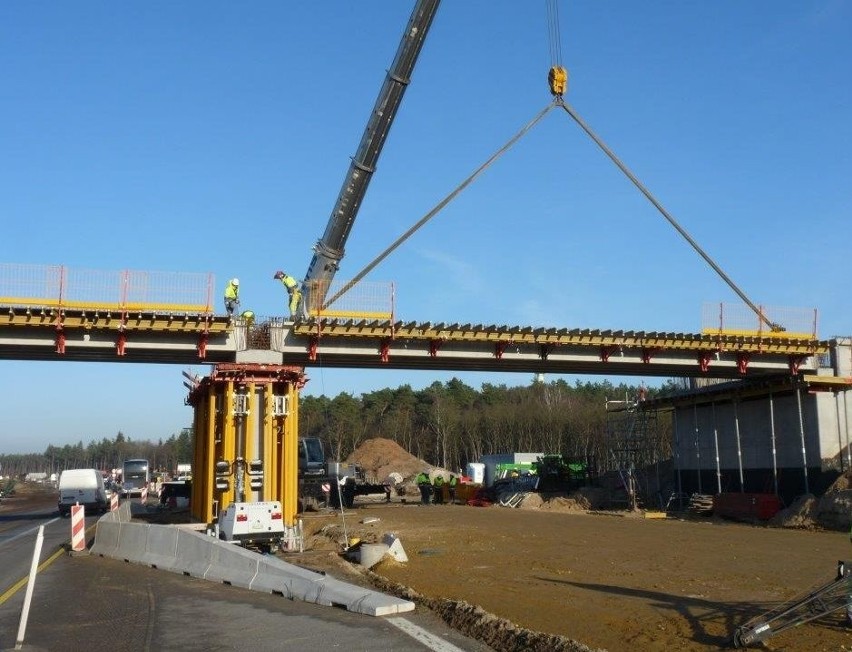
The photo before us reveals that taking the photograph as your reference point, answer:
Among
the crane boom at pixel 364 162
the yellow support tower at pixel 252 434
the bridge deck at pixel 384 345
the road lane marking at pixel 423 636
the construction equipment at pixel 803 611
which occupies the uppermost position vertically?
the crane boom at pixel 364 162

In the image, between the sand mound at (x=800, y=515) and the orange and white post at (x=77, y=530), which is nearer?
the orange and white post at (x=77, y=530)

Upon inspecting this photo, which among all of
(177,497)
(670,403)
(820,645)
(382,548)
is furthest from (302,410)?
(820,645)

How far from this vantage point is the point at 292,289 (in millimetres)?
30781

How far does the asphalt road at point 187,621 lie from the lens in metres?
9.59

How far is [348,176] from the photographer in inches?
1156

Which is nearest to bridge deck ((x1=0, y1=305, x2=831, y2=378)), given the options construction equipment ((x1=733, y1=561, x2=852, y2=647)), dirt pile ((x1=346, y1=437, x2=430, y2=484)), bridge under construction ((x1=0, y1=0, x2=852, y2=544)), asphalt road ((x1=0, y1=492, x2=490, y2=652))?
bridge under construction ((x1=0, y1=0, x2=852, y2=544))

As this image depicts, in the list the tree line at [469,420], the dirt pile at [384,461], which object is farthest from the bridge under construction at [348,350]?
the dirt pile at [384,461]

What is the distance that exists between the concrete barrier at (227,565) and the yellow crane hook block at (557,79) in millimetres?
19396

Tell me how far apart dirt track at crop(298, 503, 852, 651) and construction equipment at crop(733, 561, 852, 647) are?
21 cm

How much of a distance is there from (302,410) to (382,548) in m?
116

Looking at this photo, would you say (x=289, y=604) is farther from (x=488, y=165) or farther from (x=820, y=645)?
(x=488, y=165)

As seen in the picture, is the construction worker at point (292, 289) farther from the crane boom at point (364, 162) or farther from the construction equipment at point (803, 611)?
the construction equipment at point (803, 611)

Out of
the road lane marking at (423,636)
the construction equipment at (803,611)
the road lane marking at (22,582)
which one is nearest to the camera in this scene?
the construction equipment at (803,611)

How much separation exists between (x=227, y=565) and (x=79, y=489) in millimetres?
35693
